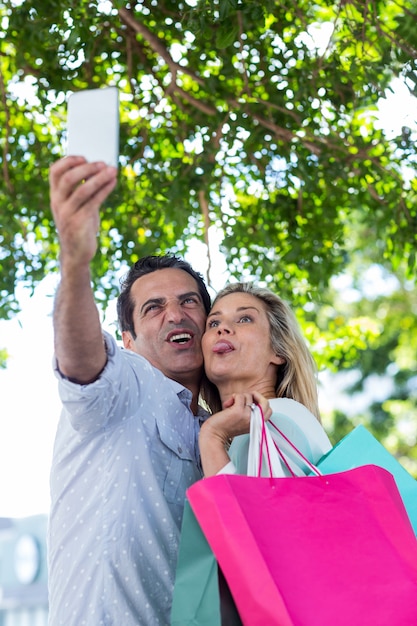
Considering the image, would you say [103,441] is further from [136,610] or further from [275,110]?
[275,110]

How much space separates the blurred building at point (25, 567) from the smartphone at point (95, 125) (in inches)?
450

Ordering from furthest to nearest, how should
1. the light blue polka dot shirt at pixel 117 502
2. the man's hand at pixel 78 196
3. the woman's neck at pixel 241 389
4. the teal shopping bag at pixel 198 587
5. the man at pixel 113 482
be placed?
the woman's neck at pixel 241 389 → the light blue polka dot shirt at pixel 117 502 → the man at pixel 113 482 → the teal shopping bag at pixel 198 587 → the man's hand at pixel 78 196

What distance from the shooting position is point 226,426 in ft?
6.77

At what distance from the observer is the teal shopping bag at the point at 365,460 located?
2199 mm

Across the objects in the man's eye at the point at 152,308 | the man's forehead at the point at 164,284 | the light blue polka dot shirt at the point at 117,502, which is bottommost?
the light blue polka dot shirt at the point at 117,502

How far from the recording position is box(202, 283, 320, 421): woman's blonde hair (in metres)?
2.60

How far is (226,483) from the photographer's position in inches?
69.6

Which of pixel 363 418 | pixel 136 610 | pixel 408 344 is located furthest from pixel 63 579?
pixel 363 418

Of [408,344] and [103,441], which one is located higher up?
[408,344]

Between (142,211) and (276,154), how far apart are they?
3.19 ft

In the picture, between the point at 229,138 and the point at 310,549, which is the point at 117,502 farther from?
the point at 229,138

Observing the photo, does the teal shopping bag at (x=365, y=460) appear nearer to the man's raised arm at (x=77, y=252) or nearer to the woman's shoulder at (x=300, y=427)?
the woman's shoulder at (x=300, y=427)

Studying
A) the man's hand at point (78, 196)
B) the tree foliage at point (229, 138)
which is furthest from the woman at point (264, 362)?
the tree foliage at point (229, 138)

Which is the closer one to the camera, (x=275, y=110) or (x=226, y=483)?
(x=226, y=483)
